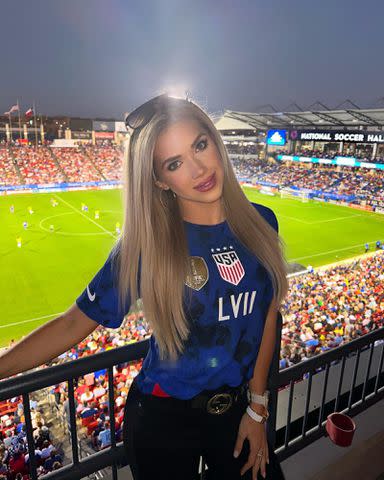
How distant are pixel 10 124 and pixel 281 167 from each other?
5653cm

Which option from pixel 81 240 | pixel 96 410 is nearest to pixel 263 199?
pixel 81 240

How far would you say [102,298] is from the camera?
191 cm

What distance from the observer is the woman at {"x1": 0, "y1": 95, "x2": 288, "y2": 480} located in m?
1.88

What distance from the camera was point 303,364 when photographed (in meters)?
2.90

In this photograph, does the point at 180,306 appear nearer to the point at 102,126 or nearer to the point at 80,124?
the point at 102,126

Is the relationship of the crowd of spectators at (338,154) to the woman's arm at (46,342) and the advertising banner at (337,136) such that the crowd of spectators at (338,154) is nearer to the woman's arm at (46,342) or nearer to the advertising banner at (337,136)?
the advertising banner at (337,136)

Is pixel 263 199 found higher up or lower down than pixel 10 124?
lower down

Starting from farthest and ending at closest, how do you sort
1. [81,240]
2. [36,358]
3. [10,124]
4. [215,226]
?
[10,124], [81,240], [215,226], [36,358]

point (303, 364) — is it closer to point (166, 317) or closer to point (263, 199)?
point (166, 317)

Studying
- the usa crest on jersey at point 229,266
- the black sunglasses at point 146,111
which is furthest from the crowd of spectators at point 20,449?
the black sunglasses at point 146,111

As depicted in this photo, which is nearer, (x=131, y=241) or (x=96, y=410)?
(x=131, y=241)

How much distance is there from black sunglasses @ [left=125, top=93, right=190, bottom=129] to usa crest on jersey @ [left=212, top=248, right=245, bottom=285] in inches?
30.5

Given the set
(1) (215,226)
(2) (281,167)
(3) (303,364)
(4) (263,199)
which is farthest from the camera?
(2) (281,167)

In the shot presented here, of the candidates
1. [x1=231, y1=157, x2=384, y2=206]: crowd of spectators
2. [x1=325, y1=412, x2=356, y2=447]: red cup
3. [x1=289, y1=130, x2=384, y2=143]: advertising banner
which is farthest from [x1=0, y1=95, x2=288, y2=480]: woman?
[x1=289, y1=130, x2=384, y2=143]: advertising banner
